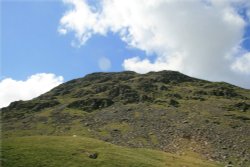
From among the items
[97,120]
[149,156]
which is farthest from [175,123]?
[149,156]

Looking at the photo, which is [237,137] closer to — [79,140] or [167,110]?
[167,110]

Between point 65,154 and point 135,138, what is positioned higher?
point 135,138

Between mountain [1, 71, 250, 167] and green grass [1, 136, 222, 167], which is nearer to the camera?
green grass [1, 136, 222, 167]

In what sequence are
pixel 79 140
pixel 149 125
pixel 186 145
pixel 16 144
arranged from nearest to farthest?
pixel 16 144, pixel 79 140, pixel 186 145, pixel 149 125

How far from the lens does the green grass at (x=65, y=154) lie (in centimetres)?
5678

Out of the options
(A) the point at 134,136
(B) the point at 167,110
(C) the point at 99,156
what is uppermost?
(B) the point at 167,110

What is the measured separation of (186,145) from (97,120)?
5513 centimetres

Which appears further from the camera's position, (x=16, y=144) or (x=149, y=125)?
(x=149, y=125)

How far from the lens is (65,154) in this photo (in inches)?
2410

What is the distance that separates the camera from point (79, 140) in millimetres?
71875

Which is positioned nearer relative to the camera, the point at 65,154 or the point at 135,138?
the point at 65,154

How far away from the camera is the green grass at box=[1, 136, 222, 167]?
56781 millimetres

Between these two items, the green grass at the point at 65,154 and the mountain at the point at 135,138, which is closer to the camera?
the green grass at the point at 65,154

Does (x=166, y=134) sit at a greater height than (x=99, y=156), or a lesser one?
greater
